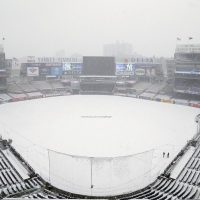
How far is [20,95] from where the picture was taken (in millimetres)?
66250

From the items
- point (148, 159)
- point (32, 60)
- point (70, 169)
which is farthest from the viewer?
point (32, 60)

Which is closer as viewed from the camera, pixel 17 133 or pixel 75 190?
pixel 75 190

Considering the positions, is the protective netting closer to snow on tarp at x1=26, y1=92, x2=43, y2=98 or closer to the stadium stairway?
the stadium stairway

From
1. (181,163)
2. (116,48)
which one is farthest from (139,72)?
(116,48)

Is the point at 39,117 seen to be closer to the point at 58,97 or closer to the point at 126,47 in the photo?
the point at 58,97

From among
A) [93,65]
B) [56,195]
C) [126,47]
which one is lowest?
[56,195]

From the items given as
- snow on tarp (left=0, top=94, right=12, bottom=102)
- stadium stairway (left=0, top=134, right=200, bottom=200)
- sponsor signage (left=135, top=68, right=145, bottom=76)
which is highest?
sponsor signage (left=135, top=68, right=145, bottom=76)

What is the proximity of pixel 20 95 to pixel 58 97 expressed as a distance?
28.2 ft

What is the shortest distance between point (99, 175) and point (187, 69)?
46350mm

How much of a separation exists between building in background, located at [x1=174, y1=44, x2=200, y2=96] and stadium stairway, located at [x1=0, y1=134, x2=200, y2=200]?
126 ft

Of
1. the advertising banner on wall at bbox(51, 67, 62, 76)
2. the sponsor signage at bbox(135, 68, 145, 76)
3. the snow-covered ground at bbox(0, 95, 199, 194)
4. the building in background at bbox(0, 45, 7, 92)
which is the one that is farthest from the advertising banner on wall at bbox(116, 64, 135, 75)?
the building in background at bbox(0, 45, 7, 92)

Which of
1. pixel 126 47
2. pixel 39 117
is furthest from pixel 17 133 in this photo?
pixel 126 47

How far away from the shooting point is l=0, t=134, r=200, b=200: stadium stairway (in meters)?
19.5

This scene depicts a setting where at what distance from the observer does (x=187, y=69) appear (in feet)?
201
